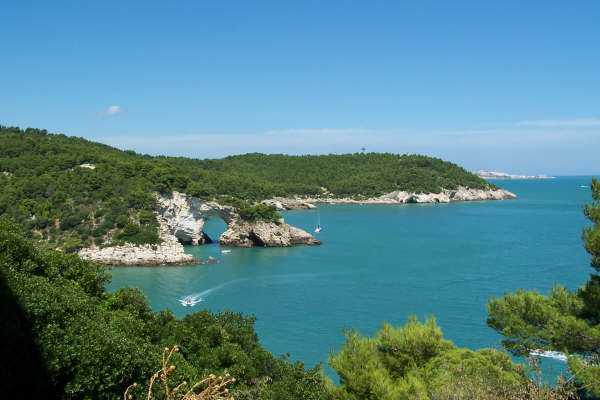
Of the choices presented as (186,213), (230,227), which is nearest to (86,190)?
(186,213)

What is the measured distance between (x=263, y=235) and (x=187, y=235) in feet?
21.4

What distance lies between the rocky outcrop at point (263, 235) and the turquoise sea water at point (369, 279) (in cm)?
121

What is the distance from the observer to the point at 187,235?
39.4 meters

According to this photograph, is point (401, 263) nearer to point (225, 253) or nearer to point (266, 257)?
point (266, 257)

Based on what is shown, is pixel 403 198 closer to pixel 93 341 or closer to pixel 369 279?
pixel 369 279

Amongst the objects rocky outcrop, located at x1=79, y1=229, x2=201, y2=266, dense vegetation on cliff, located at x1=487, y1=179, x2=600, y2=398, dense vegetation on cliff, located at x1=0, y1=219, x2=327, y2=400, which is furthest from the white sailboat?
dense vegetation on cliff, located at x1=487, y1=179, x2=600, y2=398

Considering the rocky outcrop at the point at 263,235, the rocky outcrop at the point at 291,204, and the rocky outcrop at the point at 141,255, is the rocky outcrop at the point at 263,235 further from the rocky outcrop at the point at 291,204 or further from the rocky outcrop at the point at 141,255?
the rocky outcrop at the point at 291,204

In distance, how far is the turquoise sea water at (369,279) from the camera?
1969 cm

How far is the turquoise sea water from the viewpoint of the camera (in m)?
19.7

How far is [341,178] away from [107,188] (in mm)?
61340

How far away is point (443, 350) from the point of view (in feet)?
28.8

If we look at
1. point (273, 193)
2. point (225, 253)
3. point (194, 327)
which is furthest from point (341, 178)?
point (194, 327)

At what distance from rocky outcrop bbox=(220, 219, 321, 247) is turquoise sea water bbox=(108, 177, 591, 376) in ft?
3.97

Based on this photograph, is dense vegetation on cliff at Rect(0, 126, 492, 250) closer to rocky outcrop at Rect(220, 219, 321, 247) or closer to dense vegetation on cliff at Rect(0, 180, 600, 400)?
rocky outcrop at Rect(220, 219, 321, 247)
